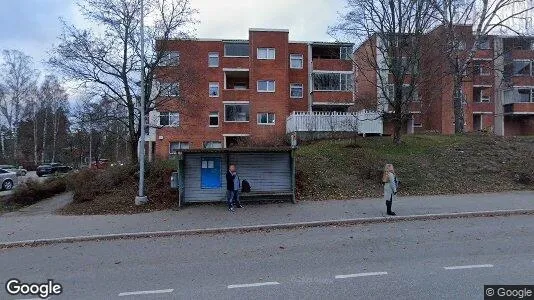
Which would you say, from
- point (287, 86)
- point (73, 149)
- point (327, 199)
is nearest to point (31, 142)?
point (73, 149)

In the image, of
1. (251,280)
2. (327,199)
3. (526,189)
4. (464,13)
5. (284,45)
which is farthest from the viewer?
(284,45)

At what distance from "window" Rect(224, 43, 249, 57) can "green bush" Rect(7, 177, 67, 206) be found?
21.8m

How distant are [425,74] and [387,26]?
347 centimetres

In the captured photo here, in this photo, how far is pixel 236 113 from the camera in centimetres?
3697

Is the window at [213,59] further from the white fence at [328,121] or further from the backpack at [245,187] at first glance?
the backpack at [245,187]

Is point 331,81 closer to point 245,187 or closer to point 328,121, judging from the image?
point 328,121

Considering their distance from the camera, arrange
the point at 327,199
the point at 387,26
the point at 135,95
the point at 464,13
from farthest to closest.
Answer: the point at 464,13, the point at 387,26, the point at 135,95, the point at 327,199

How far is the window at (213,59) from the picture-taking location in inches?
1468

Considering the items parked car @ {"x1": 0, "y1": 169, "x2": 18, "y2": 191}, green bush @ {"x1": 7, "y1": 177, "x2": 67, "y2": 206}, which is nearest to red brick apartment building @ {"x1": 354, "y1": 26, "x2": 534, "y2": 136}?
green bush @ {"x1": 7, "y1": 177, "x2": 67, "y2": 206}

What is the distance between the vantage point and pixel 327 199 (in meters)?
14.4

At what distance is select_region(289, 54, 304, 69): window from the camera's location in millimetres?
38781

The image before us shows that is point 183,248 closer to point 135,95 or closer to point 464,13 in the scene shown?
point 135,95

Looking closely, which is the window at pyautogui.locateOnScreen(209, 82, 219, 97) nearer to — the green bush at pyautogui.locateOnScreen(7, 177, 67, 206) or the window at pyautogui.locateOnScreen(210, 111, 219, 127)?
the window at pyautogui.locateOnScreen(210, 111, 219, 127)

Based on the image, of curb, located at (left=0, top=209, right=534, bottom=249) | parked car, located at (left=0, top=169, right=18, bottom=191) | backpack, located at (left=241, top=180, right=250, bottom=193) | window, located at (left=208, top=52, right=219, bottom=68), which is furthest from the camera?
window, located at (left=208, top=52, right=219, bottom=68)
